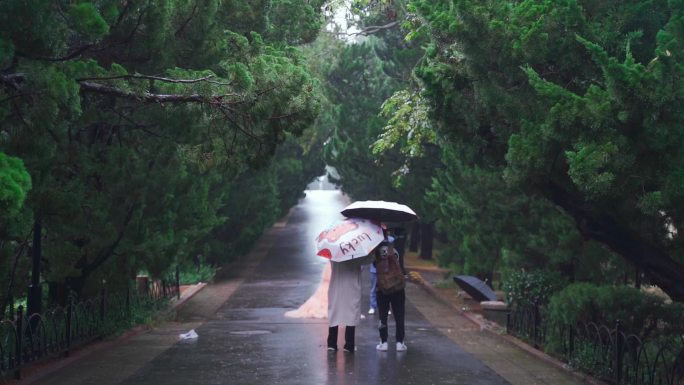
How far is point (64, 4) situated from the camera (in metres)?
8.53

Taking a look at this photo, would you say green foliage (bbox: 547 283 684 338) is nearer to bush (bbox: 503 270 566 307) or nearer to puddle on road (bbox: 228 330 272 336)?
bush (bbox: 503 270 566 307)

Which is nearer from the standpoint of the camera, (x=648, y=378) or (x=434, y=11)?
(x=648, y=378)

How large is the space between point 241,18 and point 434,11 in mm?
4736

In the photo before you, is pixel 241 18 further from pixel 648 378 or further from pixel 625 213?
pixel 648 378

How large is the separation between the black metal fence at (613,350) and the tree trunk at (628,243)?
72 centimetres

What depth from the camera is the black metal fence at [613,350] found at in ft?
32.7

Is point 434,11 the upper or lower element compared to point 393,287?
upper

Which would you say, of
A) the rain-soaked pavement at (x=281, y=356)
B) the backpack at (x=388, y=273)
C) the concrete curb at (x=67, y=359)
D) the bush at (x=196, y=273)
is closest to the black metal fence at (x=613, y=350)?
the rain-soaked pavement at (x=281, y=356)

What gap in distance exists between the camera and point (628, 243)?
1043 cm

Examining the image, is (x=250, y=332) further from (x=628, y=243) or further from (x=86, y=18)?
(x=86, y=18)

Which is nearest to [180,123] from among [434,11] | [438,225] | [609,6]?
[434,11]

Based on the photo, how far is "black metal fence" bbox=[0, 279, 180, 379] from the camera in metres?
10.4

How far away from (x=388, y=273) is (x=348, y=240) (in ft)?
3.16

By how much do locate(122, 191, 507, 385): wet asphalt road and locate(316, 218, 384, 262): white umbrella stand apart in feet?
4.94
